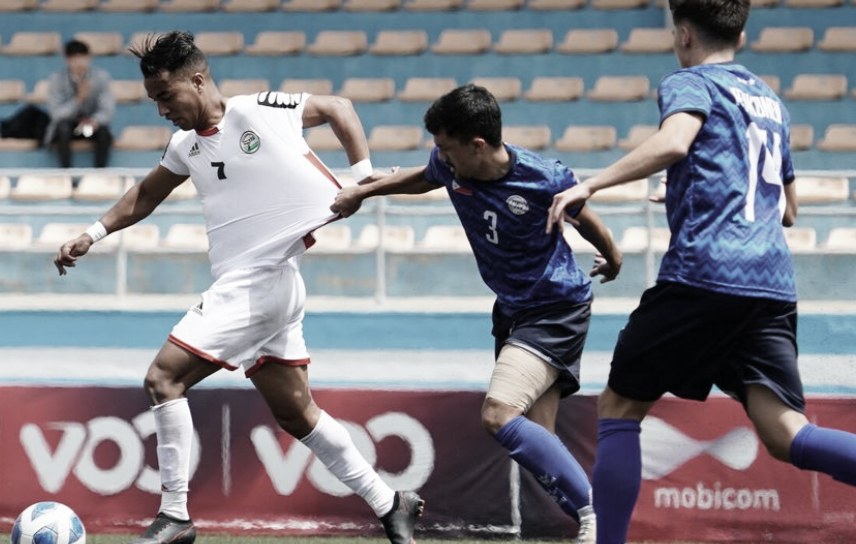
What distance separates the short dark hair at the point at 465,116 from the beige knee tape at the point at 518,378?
75 centimetres

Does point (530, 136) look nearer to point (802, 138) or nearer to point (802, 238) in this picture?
point (802, 138)

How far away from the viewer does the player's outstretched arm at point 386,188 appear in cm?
498

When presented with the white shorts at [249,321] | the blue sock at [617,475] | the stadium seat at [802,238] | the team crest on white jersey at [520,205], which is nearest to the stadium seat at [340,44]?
the stadium seat at [802,238]

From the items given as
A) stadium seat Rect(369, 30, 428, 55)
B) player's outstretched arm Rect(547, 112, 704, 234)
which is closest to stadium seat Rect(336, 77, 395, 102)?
stadium seat Rect(369, 30, 428, 55)

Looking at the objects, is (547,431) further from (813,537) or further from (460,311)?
(460,311)

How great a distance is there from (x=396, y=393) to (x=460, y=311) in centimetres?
463

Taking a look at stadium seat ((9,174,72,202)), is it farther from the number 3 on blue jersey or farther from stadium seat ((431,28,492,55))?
the number 3 on blue jersey

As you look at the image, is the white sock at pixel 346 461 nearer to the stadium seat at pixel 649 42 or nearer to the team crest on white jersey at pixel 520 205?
the team crest on white jersey at pixel 520 205

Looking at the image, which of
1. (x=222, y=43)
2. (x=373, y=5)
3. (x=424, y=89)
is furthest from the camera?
(x=373, y=5)

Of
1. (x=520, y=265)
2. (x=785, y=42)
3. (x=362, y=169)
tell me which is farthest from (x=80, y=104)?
(x=520, y=265)

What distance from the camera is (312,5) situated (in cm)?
1562

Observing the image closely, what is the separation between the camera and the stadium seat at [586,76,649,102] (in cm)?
1374

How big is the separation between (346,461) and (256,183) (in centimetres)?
111

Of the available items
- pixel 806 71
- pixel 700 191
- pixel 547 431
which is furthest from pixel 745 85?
pixel 806 71
